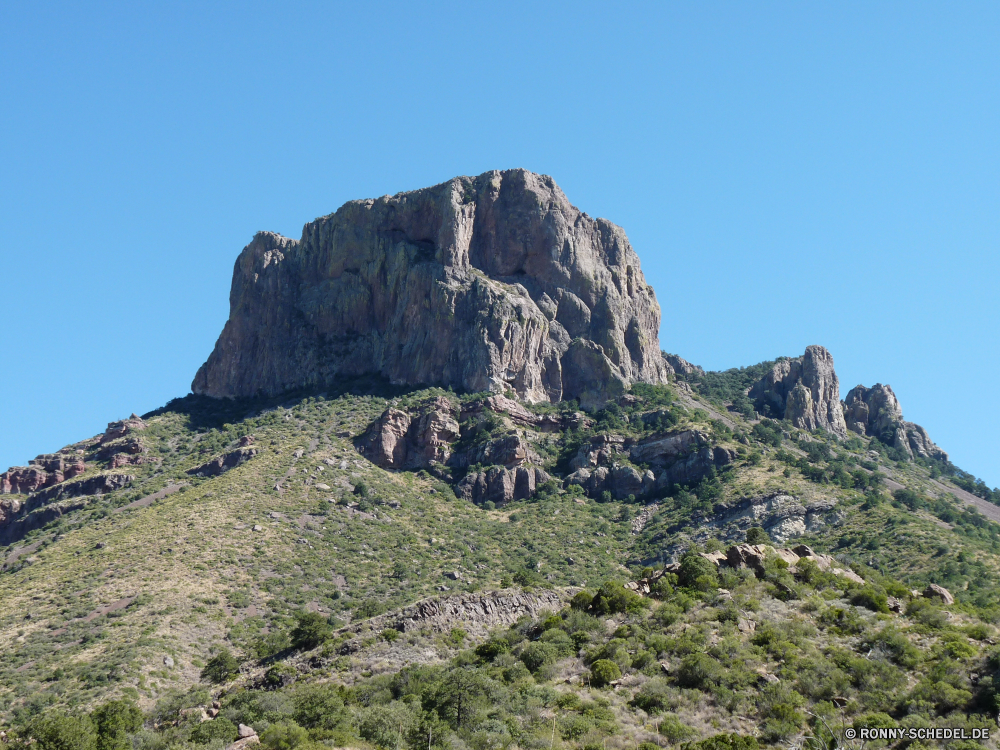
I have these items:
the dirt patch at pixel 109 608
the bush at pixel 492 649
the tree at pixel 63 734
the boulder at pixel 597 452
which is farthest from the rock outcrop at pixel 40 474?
the bush at pixel 492 649

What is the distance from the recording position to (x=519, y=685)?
43.3m

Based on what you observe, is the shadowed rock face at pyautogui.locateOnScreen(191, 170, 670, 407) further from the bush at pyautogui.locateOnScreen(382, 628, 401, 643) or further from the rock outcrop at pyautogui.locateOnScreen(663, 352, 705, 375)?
the bush at pyautogui.locateOnScreen(382, 628, 401, 643)

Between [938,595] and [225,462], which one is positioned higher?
[225,462]

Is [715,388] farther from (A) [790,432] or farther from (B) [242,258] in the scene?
(B) [242,258]

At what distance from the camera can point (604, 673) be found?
42.8 metres

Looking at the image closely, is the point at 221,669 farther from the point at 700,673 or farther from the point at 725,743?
the point at 725,743

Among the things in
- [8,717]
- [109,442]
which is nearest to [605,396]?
[109,442]

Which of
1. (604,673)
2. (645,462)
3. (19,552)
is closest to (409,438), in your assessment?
(645,462)

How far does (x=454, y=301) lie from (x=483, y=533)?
4320cm

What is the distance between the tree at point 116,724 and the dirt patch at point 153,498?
50130 mm

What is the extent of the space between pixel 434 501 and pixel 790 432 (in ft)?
177

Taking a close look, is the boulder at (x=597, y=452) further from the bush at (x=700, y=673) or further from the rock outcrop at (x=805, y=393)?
the bush at (x=700, y=673)

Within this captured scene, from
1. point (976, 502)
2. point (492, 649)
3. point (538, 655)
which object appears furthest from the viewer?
point (976, 502)

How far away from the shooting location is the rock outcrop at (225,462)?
106750 millimetres
